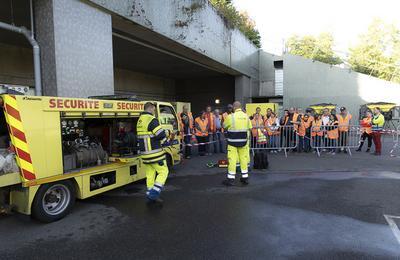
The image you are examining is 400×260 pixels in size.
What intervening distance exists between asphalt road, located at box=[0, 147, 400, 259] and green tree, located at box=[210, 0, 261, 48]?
1321 centimetres

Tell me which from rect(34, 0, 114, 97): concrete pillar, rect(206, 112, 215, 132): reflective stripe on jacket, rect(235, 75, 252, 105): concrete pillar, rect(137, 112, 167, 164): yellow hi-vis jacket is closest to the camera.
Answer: rect(137, 112, 167, 164): yellow hi-vis jacket

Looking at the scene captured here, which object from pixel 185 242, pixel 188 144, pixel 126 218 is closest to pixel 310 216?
pixel 185 242

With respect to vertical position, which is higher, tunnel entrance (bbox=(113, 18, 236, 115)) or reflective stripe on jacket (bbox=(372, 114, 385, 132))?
tunnel entrance (bbox=(113, 18, 236, 115))

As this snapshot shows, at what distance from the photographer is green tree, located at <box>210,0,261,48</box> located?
1855 cm

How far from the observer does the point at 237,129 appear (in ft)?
21.8

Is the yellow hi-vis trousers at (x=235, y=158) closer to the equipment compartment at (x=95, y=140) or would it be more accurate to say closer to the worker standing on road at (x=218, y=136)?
the equipment compartment at (x=95, y=140)

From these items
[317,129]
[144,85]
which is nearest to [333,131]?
[317,129]

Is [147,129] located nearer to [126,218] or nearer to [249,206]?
[126,218]

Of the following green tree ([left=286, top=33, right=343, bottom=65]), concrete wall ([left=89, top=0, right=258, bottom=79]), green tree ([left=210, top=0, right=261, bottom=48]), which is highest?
green tree ([left=286, top=33, right=343, bottom=65])

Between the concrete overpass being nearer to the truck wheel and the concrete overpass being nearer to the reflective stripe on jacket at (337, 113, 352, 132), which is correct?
the truck wheel

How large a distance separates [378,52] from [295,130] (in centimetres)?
3394

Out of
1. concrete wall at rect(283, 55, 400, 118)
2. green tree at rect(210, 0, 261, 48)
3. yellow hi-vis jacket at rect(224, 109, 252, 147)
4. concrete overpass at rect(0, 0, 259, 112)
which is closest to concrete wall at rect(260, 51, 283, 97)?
concrete overpass at rect(0, 0, 259, 112)

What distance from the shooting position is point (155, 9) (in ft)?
33.3

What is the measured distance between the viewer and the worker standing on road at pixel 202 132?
11.2 metres
